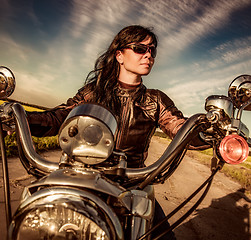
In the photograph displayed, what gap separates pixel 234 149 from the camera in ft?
2.82

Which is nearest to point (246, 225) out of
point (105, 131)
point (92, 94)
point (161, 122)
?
point (161, 122)

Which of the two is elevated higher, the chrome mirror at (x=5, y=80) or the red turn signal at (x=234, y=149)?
the chrome mirror at (x=5, y=80)

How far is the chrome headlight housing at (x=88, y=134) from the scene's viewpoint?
85 centimetres

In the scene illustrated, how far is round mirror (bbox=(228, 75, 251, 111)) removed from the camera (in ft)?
3.32

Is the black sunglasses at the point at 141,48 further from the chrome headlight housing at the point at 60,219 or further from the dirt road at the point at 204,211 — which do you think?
the dirt road at the point at 204,211

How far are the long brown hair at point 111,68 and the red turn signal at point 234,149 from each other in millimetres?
1282

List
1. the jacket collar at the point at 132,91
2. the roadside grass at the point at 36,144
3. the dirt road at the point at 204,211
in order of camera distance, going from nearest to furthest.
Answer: the jacket collar at the point at 132,91, the dirt road at the point at 204,211, the roadside grass at the point at 36,144

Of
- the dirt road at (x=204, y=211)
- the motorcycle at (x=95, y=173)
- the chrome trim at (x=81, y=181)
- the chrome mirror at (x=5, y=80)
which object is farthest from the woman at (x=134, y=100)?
the dirt road at (x=204, y=211)

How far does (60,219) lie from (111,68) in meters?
2.05

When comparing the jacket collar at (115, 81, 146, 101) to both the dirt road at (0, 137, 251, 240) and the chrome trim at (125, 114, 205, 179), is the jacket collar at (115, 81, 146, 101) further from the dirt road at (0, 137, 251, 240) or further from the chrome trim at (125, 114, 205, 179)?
the dirt road at (0, 137, 251, 240)

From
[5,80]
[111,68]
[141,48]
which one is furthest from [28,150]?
[111,68]

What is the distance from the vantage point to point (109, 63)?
2.52 metres

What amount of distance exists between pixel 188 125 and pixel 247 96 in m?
0.31

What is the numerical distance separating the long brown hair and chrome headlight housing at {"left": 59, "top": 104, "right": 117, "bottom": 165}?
1.17m
